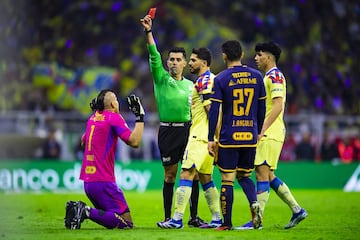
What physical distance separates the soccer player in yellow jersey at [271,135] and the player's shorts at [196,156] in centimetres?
74

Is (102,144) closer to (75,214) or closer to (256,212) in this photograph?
(75,214)

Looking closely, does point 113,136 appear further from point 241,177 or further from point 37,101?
point 37,101

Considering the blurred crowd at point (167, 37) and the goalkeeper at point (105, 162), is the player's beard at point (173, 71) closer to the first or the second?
the goalkeeper at point (105, 162)

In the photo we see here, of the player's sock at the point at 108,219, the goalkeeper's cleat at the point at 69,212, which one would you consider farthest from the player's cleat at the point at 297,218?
the goalkeeper's cleat at the point at 69,212

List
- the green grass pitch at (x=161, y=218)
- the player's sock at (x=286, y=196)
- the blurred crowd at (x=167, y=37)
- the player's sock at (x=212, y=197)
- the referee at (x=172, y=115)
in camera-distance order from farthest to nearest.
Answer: the blurred crowd at (x=167, y=37), the referee at (x=172, y=115), the player's sock at (x=212, y=197), the player's sock at (x=286, y=196), the green grass pitch at (x=161, y=218)

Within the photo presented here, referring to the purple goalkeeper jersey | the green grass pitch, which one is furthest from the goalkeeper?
the green grass pitch

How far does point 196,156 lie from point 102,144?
141cm

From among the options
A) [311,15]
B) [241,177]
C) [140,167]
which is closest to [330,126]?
[311,15]

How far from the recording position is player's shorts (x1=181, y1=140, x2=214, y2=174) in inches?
524

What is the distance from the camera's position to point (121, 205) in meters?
12.9

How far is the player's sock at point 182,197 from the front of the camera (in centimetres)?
1302

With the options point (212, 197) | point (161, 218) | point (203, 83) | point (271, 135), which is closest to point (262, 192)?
point (212, 197)

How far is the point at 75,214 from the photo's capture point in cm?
1251

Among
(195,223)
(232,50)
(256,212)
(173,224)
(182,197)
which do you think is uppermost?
(232,50)
